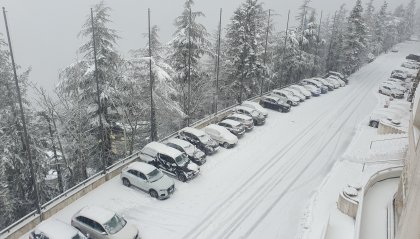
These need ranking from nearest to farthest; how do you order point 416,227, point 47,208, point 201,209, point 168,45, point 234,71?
1. point 416,227
2. point 47,208
3. point 201,209
4. point 168,45
5. point 234,71

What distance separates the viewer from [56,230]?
1388cm

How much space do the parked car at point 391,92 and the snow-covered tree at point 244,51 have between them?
14764mm

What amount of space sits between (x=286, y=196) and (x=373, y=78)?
38524mm

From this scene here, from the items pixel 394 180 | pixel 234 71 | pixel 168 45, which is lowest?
pixel 394 180

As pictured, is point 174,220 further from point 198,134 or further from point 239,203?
point 198,134

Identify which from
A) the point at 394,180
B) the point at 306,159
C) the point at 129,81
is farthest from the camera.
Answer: the point at 129,81

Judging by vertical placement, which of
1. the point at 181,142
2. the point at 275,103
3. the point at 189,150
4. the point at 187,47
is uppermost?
the point at 187,47

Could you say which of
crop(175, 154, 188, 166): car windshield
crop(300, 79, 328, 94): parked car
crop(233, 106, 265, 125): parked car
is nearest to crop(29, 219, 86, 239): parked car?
crop(175, 154, 188, 166): car windshield

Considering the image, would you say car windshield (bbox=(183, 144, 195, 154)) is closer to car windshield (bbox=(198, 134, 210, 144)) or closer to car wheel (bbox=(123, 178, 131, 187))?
car windshield (bbox=(198, 134, 210, 144))

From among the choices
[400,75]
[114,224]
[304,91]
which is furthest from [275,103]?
[400,75]

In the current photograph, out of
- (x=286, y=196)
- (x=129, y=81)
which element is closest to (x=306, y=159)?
(x=286, y=196)

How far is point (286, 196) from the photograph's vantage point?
19.4 m

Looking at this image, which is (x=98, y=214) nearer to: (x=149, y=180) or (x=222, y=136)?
(x=149, y=180)

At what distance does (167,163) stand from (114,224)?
5.93m
